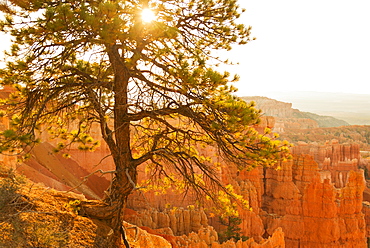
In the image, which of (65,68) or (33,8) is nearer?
(33,8)

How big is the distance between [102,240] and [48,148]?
20290mm

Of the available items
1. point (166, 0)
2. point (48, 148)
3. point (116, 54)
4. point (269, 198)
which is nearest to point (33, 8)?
point (116, 54)

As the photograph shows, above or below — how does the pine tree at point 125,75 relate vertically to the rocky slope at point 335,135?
above

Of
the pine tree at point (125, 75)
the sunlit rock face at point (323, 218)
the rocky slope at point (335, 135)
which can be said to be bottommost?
the sunlit rock face at point (323, 218)

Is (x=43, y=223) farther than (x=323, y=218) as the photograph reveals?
No

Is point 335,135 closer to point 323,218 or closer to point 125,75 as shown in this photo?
point 323,218

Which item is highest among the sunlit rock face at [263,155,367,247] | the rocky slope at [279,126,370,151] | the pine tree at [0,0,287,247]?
the pine tree at [0,0,287,247]

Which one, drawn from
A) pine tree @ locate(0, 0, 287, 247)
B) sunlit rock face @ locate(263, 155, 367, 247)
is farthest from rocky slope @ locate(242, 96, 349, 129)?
pine tree @ locate(0, 0, 287, 247)

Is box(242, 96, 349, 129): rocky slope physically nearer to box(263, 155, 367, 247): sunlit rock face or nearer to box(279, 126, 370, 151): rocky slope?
box(279, 126, 370, 151): rocky slope

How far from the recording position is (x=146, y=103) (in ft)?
22.8

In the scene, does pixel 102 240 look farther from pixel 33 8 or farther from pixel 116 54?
pixel 33 8

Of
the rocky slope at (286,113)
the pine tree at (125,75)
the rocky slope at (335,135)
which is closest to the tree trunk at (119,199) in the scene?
the pine tree at (125,75)

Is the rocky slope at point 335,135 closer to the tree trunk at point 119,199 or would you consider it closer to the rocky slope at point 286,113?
the rocky slope at point 286,113

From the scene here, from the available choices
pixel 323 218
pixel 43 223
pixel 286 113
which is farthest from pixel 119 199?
pixel 286 113
